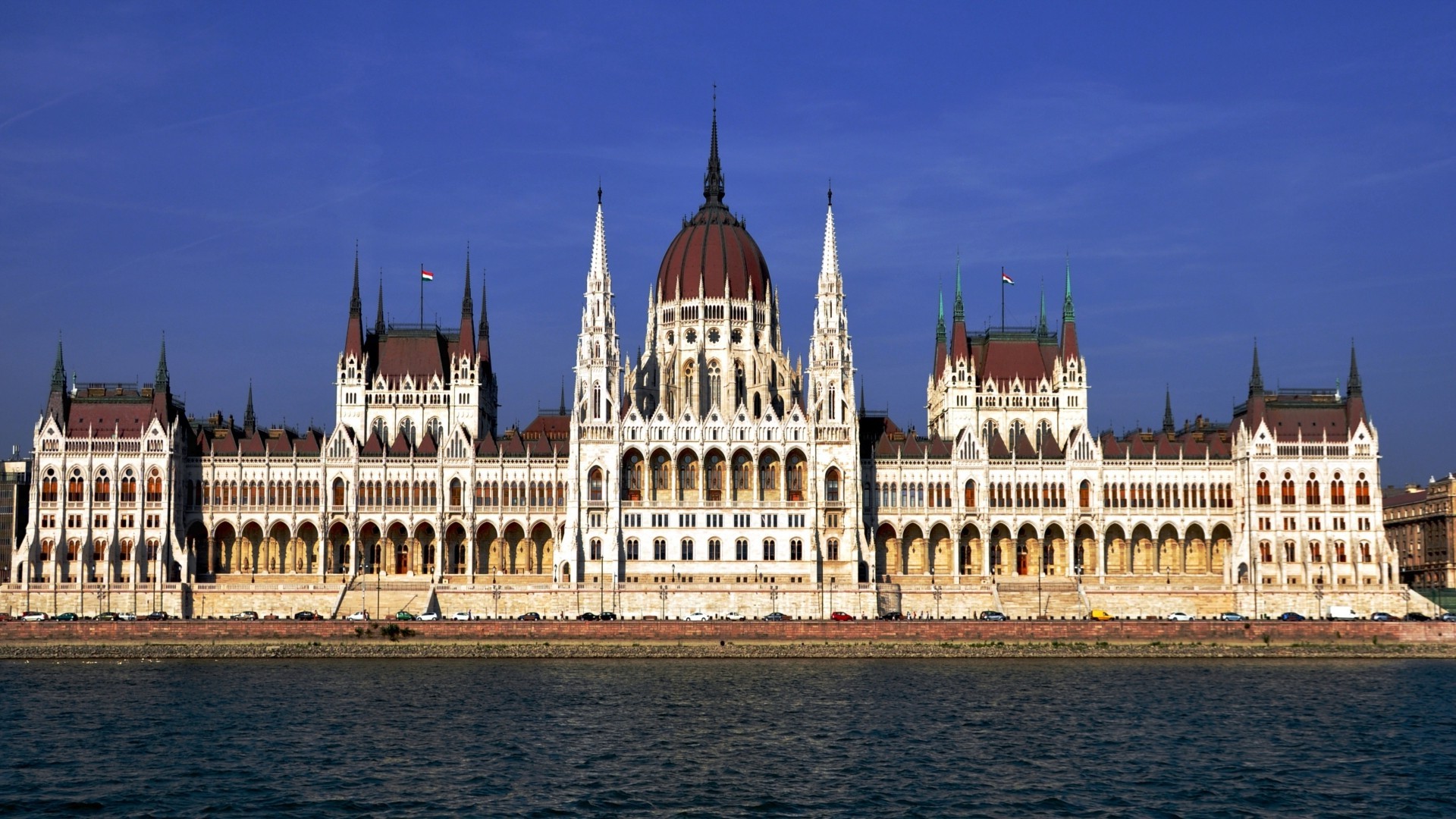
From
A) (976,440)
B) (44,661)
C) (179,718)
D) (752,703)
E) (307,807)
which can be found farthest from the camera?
(976,440)

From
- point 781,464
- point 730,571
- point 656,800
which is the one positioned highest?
point 781,464

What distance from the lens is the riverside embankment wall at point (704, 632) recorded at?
12138 cm

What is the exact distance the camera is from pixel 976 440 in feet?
493

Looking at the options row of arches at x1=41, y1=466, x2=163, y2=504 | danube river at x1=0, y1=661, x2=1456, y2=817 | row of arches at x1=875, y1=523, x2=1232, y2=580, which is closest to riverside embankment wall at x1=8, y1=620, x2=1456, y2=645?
danube river at x1=0, y1=661, x2=1456, y2=817

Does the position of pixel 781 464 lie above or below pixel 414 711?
above

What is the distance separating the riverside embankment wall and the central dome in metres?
42.7

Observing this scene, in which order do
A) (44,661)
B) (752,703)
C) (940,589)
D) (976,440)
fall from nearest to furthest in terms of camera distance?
(752,703)
(44,661)
(940,589)
(976,440)

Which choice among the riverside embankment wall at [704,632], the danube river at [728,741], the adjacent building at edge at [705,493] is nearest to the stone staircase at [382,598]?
the adjacent building at edge at [705,493]

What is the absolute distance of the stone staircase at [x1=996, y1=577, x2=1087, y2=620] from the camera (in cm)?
13875

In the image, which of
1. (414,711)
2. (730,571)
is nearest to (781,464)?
(730,571)

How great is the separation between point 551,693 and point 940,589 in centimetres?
4947

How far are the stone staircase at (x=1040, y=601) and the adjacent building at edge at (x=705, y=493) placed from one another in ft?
2.15

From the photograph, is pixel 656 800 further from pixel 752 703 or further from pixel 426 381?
pixel 426 381

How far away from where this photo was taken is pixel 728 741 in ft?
260
